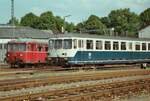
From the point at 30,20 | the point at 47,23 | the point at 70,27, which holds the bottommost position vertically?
the point at 70,27

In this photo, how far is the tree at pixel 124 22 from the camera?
130m

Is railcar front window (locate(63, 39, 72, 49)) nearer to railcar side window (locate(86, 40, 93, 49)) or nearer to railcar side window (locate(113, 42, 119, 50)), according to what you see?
railcar side window (locate(86, 40, 93, 49))

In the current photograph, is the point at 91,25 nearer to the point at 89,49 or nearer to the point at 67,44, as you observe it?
the point at 89,49

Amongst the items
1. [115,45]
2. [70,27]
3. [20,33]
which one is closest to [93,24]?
[70,27]

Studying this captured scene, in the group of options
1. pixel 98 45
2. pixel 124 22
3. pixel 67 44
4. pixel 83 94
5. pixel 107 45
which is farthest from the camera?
pixel 124 22

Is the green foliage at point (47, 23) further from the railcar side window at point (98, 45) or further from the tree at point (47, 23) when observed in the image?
the railcar side window at point (98, 45)

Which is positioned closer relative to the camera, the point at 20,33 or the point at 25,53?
the point at 25,53

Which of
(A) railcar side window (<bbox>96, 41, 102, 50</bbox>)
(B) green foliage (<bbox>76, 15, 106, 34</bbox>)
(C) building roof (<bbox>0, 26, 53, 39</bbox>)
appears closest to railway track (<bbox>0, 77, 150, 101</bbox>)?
(A) railcar side window (<bbox>96, 41, 102, 50</bbox>)

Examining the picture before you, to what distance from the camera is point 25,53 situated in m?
38.3

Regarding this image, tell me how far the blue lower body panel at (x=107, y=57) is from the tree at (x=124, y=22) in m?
78.9

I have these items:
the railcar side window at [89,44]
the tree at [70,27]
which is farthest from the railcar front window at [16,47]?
the tree at [70,27]

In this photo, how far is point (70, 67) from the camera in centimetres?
3553

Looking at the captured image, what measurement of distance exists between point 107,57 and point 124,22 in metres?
99.0

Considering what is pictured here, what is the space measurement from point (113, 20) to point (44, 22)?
31.3m
